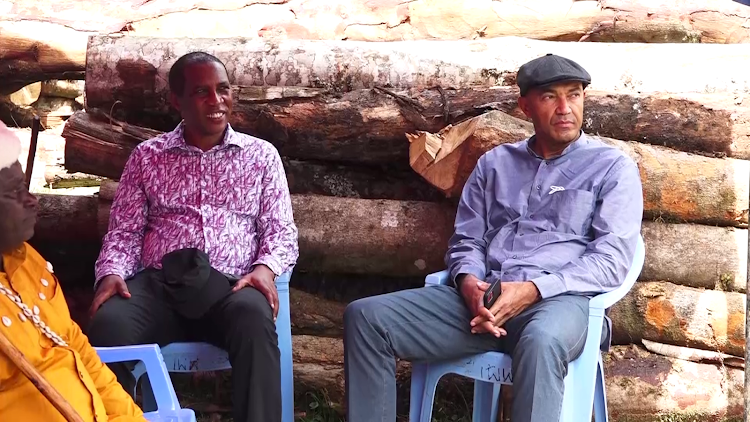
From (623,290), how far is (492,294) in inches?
19.8

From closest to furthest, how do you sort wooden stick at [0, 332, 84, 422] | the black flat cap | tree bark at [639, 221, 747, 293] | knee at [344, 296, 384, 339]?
1. wooden stick at [0, 332, 84, 422]
2. knee at [344, 296, 384, 339]
3. the black flat cap
4. tree bark at [639, 221, 747, 293]

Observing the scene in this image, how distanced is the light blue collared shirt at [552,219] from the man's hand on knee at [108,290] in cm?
129

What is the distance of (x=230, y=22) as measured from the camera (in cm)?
668

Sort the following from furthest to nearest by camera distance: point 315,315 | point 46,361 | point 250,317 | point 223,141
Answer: point 315,315
point 223,141
point 250,317
point 46,361

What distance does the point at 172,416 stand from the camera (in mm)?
2781

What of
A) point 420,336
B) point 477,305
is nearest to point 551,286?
point 477,305

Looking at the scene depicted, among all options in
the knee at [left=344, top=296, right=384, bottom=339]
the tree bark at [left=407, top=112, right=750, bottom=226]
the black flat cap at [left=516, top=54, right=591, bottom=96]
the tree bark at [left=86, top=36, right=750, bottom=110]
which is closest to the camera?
the knee at [left=344, top=296, right=384, bottom=339]

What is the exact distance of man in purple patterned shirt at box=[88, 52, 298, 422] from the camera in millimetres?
3396

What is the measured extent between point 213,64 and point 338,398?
5.44ft

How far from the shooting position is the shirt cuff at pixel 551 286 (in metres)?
3.19

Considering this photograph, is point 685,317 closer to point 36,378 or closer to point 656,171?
point 656,171

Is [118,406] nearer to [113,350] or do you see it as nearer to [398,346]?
[113,350]

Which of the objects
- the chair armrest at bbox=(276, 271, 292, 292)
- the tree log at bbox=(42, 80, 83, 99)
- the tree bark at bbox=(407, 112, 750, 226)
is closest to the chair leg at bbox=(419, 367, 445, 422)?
the chair armrest at bbox=(276, 271, 292, 292)

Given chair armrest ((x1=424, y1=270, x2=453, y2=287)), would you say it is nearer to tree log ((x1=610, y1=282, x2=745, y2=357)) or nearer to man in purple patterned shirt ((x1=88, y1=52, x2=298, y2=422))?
man in purple patterned shirt ((x1=88, y1=52, x2=298, y2=422))
